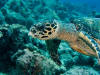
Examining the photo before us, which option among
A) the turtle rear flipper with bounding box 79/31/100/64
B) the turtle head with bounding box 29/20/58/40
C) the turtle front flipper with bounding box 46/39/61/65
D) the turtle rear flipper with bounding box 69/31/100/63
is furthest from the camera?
the turtle front flipper with bounding box 46/39/61/65

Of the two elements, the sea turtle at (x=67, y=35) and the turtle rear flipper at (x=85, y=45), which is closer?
the sea turtle at (x=67, y=35)

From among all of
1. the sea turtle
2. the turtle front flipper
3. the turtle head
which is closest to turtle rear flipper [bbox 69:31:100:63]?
the sea turtle

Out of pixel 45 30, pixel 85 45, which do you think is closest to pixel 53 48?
pixel 85 45

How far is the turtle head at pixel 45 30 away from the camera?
2.89m

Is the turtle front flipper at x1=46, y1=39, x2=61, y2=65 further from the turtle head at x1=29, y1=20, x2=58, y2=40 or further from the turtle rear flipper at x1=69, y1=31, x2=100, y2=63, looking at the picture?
the turtle head at x1=29, y1=20, x2=58, y2=40

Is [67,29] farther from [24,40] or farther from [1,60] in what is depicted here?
[1,60]

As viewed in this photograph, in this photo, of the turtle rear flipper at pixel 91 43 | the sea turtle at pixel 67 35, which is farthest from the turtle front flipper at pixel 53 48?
the turtle rear flipper at pixel 91 43

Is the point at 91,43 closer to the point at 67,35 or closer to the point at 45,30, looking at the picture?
the point at 67,35

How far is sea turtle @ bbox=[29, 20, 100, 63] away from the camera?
2.92m

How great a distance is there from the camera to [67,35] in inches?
129

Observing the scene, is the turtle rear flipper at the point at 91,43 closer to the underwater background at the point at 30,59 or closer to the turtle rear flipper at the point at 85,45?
the turtle rear flipper at the point at 85,45

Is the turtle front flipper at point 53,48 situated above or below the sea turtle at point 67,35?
below

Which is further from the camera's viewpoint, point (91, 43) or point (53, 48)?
point (53, 48)

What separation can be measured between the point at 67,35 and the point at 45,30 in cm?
62
